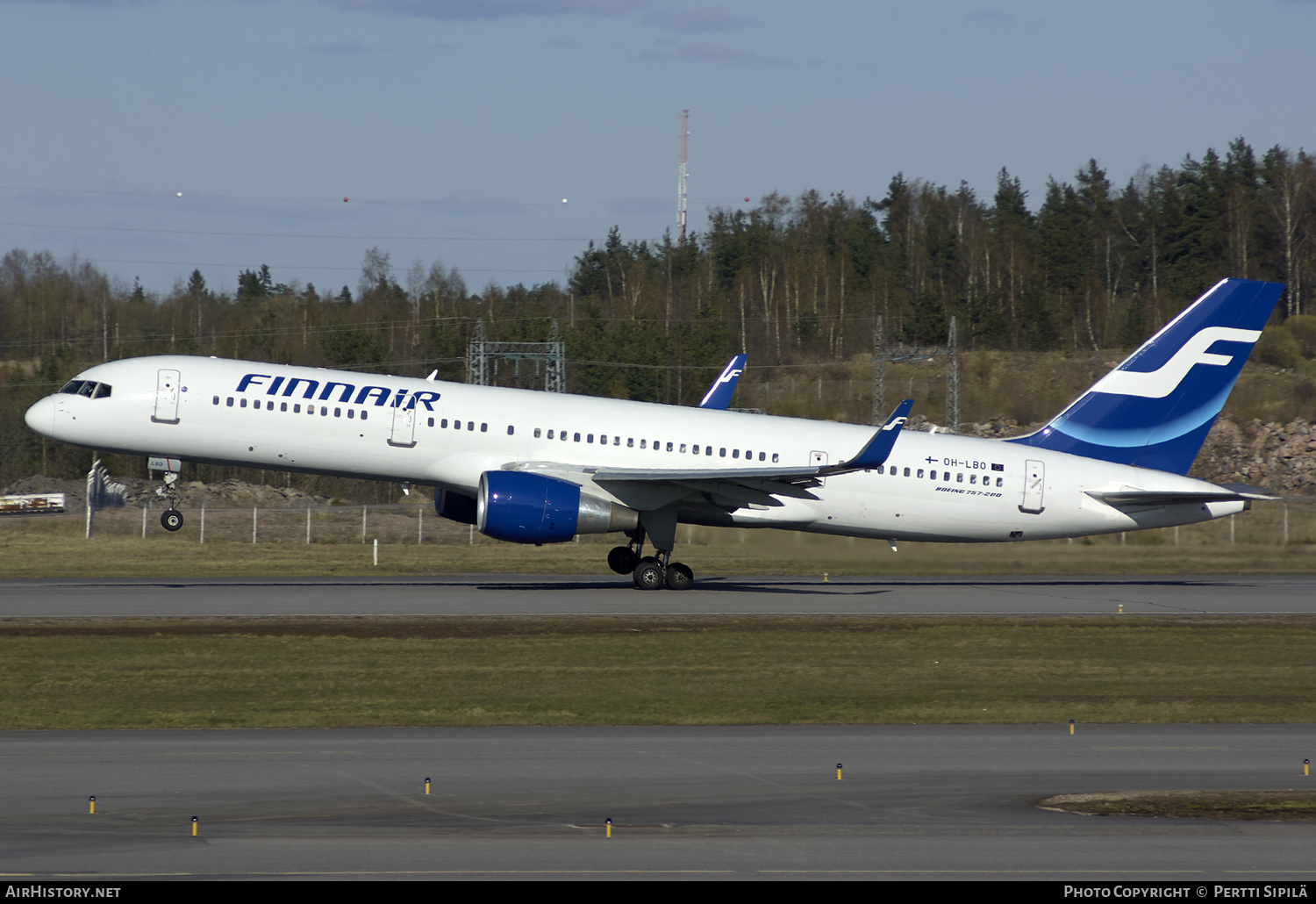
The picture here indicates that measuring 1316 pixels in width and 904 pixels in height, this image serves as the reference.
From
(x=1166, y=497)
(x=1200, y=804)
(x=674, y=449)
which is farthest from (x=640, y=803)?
(x=1166, y=497)

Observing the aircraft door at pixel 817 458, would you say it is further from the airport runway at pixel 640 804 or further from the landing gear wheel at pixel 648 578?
the airport runway at pixel 640 804

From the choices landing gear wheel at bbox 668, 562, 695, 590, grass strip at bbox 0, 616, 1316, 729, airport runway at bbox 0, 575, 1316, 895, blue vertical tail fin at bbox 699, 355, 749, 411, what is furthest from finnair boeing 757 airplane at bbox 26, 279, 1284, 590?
airport runway at bbox 0, 575, 1316, 895

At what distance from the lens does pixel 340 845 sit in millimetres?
10281

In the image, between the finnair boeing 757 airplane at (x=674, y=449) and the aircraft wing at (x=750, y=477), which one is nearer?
the aircraft wing at (x=750, y=477)

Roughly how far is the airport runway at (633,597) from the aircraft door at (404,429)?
3.42 meters

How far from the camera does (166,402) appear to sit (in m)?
29.6

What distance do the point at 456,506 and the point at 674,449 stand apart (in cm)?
548

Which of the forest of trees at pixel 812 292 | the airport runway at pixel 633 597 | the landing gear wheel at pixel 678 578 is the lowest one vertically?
the airport runway at pixel 633 597

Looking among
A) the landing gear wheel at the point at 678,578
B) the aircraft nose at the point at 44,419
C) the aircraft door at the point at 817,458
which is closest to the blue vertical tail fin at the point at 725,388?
the aircraft door at the point at 817,458

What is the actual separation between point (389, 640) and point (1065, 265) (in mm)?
108388

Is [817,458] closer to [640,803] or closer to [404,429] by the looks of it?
[404,429]

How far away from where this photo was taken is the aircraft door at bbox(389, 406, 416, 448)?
2994 centimetres

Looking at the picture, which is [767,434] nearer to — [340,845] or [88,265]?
[340,845]

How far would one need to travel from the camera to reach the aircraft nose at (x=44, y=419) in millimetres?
30047
